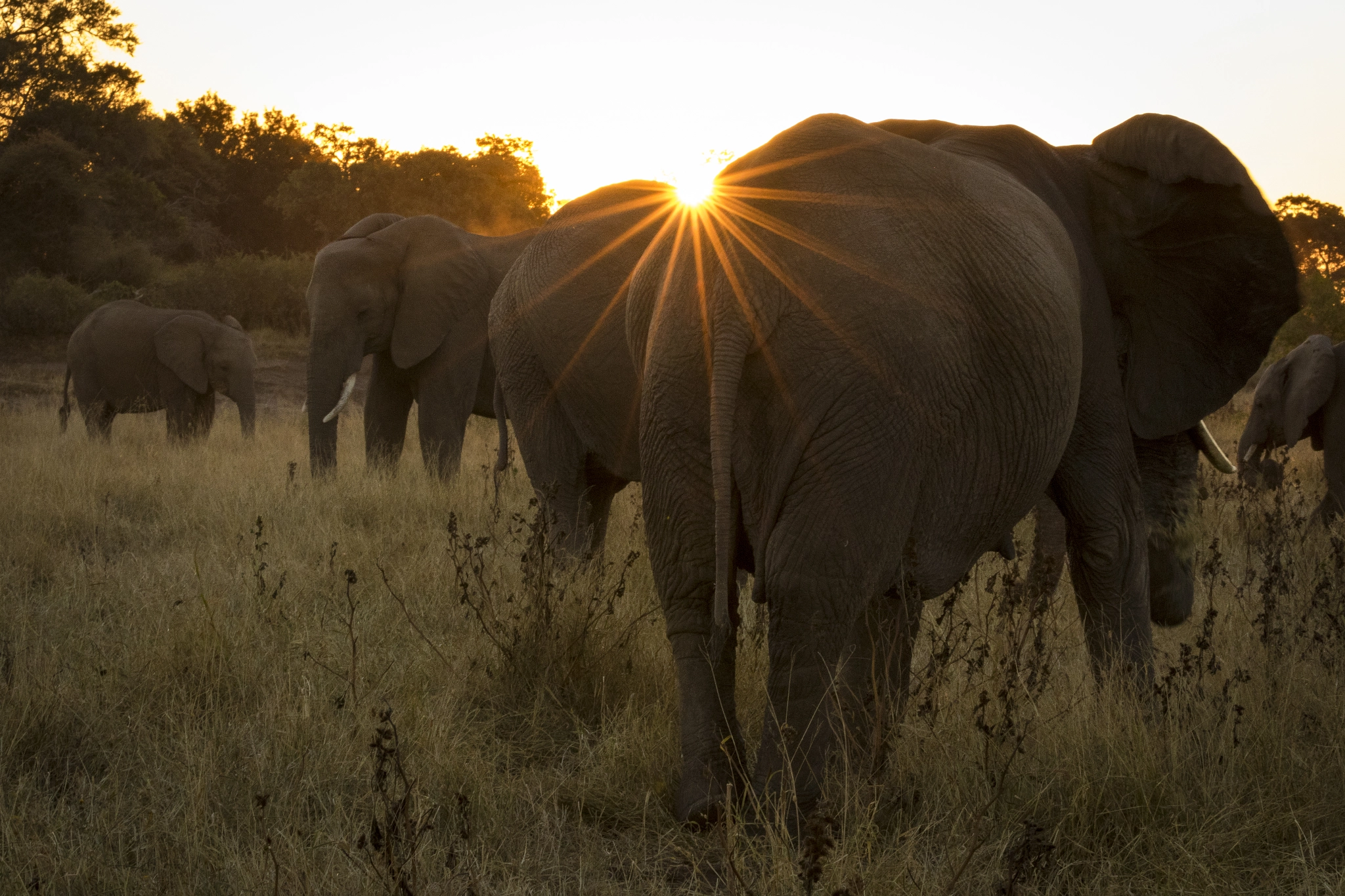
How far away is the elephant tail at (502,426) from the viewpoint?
5605 mm

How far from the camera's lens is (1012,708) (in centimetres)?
281

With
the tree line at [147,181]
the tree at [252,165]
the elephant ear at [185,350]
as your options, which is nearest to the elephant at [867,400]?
the elephant ear at [185,350]

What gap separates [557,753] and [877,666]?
3.44 feet

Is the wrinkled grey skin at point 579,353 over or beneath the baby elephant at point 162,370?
over

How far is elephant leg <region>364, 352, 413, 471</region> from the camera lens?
9586 mm

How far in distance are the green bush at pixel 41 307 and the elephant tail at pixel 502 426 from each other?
16.6 metres

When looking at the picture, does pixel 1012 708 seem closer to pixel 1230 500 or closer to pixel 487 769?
pixel 487 769

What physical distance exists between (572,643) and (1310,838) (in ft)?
7.48

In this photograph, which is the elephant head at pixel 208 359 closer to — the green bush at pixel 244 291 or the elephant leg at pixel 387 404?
the elephant leg at pixel 387 404

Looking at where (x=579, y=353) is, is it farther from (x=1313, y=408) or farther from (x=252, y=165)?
(x=252, y=165)

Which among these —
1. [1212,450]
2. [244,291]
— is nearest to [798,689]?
[1212,450]

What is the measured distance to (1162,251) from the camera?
366 cm

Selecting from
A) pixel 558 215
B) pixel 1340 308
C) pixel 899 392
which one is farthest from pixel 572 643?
pixel 1340 308

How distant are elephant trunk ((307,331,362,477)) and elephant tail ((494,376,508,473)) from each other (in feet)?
11.6
